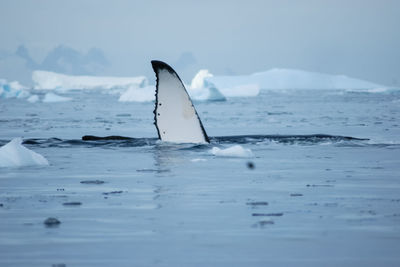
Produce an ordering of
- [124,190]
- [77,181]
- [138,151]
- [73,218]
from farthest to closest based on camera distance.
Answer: [138,151]
[77,181]
[124,190]
[73,218]

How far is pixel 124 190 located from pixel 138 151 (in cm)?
516

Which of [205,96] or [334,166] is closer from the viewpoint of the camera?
[334,166]

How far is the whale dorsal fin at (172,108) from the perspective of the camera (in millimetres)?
11906

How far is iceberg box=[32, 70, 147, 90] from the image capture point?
135875 millimetres

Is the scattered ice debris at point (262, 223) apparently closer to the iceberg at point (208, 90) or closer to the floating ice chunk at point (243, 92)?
the iceberg at point (208, 90)

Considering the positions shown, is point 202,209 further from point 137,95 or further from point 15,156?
point 137,95

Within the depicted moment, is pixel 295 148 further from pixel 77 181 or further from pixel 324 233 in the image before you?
pixel 324 233

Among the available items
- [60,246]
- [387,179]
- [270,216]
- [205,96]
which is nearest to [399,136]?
[387,179]

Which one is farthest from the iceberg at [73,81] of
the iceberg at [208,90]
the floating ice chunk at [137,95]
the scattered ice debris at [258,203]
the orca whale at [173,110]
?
the scattered ice debris at [258,203]

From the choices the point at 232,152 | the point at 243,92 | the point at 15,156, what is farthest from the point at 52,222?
the point at 243,92

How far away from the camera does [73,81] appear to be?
149250 mm

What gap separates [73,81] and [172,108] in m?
140

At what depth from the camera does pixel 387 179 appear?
961 centimetres

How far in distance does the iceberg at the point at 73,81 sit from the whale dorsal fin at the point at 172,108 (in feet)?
367
